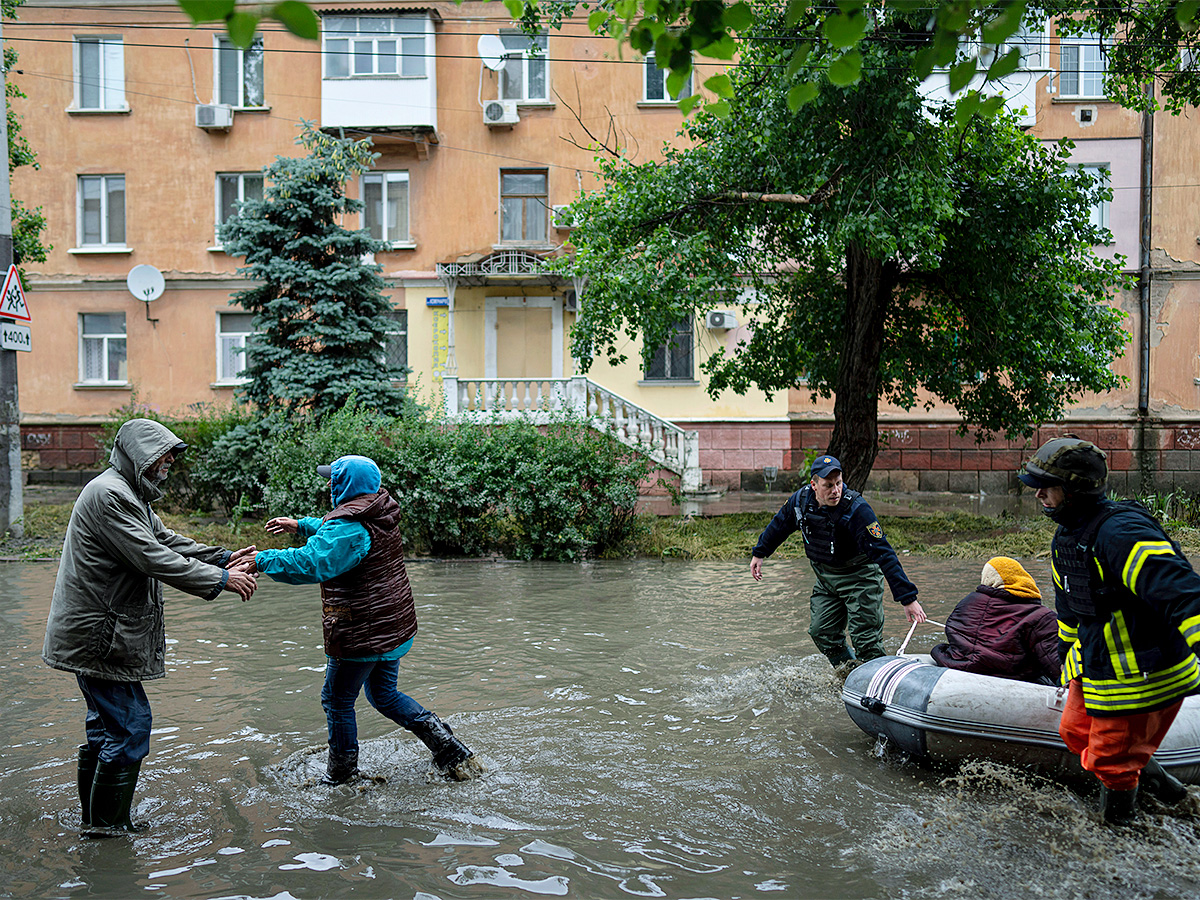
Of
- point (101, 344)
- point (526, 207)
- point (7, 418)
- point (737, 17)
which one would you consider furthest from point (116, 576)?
point (101, 344)

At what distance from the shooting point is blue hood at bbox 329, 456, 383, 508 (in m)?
5.03

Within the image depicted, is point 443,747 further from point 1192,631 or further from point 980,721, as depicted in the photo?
point 1192,631

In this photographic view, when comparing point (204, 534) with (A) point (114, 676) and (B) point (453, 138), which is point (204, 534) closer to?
(A) point (114, 676)

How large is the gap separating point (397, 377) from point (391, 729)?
37.0ft

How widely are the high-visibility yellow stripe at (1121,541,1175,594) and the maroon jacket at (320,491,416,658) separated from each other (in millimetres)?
3442

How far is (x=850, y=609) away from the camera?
268 inches

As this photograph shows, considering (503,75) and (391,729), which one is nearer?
(391,729)

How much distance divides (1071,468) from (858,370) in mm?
10948

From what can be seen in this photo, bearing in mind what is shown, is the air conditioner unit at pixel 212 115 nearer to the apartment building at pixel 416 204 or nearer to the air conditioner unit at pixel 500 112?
the apartment building at pixel 416 204

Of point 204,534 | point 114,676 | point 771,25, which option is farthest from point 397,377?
point 114,676

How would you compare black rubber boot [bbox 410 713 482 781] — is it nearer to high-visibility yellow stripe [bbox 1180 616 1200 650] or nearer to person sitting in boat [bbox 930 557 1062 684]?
person sitting in boat [bbox 930 557 1062 684]

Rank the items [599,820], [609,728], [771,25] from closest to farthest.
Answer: [599,820] → [609,728] → [771,25]

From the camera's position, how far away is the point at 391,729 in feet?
20.4

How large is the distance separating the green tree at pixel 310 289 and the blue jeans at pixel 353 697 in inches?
443
